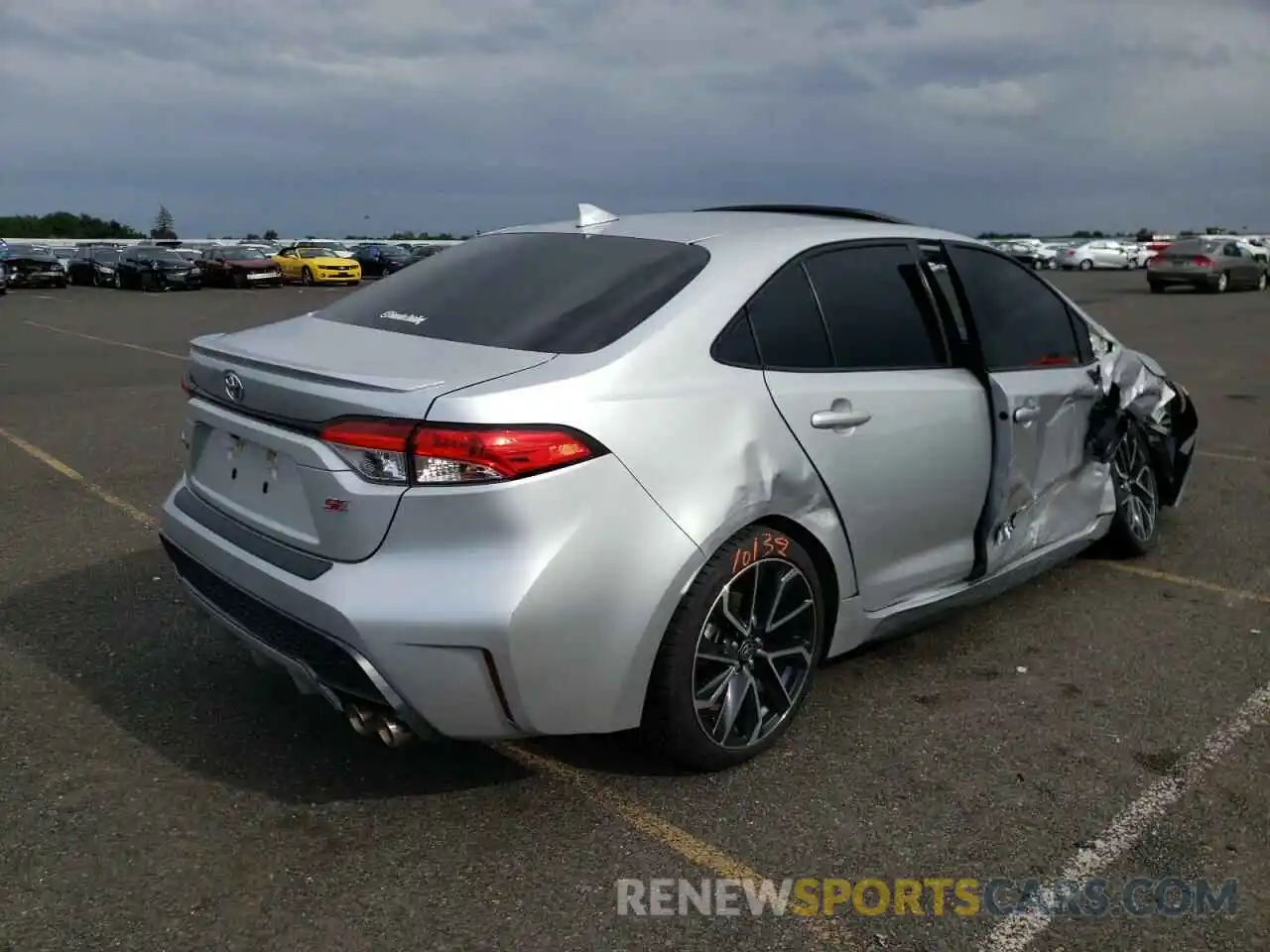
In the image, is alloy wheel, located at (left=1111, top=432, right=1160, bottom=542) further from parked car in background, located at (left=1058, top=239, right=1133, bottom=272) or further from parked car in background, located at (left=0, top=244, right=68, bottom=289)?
parked car in background, located at (left=1058, top=239, right=1133, bottom=272)

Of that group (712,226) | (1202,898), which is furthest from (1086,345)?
(1202,898)

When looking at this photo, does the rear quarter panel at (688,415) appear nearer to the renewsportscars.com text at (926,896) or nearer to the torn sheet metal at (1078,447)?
the renewsportscars.com text at (926,896)

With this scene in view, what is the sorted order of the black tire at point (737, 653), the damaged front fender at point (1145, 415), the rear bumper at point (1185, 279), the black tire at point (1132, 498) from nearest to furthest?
the black tire at point (737, 653)
the damaged front fender at point (1145, 415)
the black tire at point (1132, 498)
the rear bumper at point (1185, 279)

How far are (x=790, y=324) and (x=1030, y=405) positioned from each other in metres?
1.30

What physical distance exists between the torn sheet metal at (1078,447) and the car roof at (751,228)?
2.42 feet

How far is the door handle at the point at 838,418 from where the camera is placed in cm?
332

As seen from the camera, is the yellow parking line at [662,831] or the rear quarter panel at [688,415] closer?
the yellow parking line at [662,831]

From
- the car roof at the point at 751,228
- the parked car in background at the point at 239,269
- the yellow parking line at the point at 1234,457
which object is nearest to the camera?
the car roof at the point at 751,228

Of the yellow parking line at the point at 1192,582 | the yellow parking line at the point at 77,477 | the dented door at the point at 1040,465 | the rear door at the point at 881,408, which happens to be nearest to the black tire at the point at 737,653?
the rear door at the point at 881,408

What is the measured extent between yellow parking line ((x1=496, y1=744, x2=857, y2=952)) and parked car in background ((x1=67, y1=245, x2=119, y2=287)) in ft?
125

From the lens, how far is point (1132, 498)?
525cm

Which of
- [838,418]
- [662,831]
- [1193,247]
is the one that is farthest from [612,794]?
[1193,247]

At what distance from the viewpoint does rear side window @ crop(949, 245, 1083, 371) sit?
4.20 metres

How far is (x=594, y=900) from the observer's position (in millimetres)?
2701
